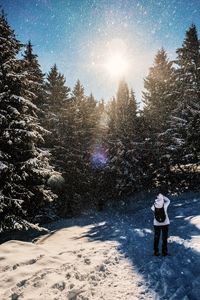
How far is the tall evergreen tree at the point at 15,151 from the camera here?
1355 cm

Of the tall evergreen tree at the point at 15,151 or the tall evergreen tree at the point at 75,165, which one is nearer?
the tall evergreen tree at the point at 15,151

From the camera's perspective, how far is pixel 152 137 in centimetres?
2941

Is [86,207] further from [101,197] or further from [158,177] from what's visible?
[158,177]

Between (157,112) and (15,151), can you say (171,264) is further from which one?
(157,112)

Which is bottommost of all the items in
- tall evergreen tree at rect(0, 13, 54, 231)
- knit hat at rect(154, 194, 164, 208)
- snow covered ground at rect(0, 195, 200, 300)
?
snow covered ground at rect(0, 195, 200, 300)

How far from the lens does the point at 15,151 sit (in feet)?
48.5

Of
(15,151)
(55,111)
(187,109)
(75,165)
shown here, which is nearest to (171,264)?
(15,151)

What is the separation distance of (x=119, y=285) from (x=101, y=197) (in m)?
25.3

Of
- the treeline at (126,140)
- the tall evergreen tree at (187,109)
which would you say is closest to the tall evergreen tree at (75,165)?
the treeline at (126,140)

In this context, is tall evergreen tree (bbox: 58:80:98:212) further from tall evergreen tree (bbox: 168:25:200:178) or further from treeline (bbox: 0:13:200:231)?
tall evergreen tree (bbox: 168:25:200:178)

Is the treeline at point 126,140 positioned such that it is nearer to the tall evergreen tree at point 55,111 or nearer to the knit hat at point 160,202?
the tall evergreen tree at point 55,111

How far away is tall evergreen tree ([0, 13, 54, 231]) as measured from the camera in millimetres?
13547

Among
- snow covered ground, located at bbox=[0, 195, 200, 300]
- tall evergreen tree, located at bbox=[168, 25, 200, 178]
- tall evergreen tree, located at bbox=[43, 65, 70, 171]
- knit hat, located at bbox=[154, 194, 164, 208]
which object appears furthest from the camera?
tall evergreen tree, located at bbox=[43, 65, 70, 171]

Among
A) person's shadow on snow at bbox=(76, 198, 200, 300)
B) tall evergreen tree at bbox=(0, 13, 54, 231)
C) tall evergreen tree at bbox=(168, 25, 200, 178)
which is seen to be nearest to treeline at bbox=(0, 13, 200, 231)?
tall evergreen tree at bbox=(168, 25, 200, 178)
